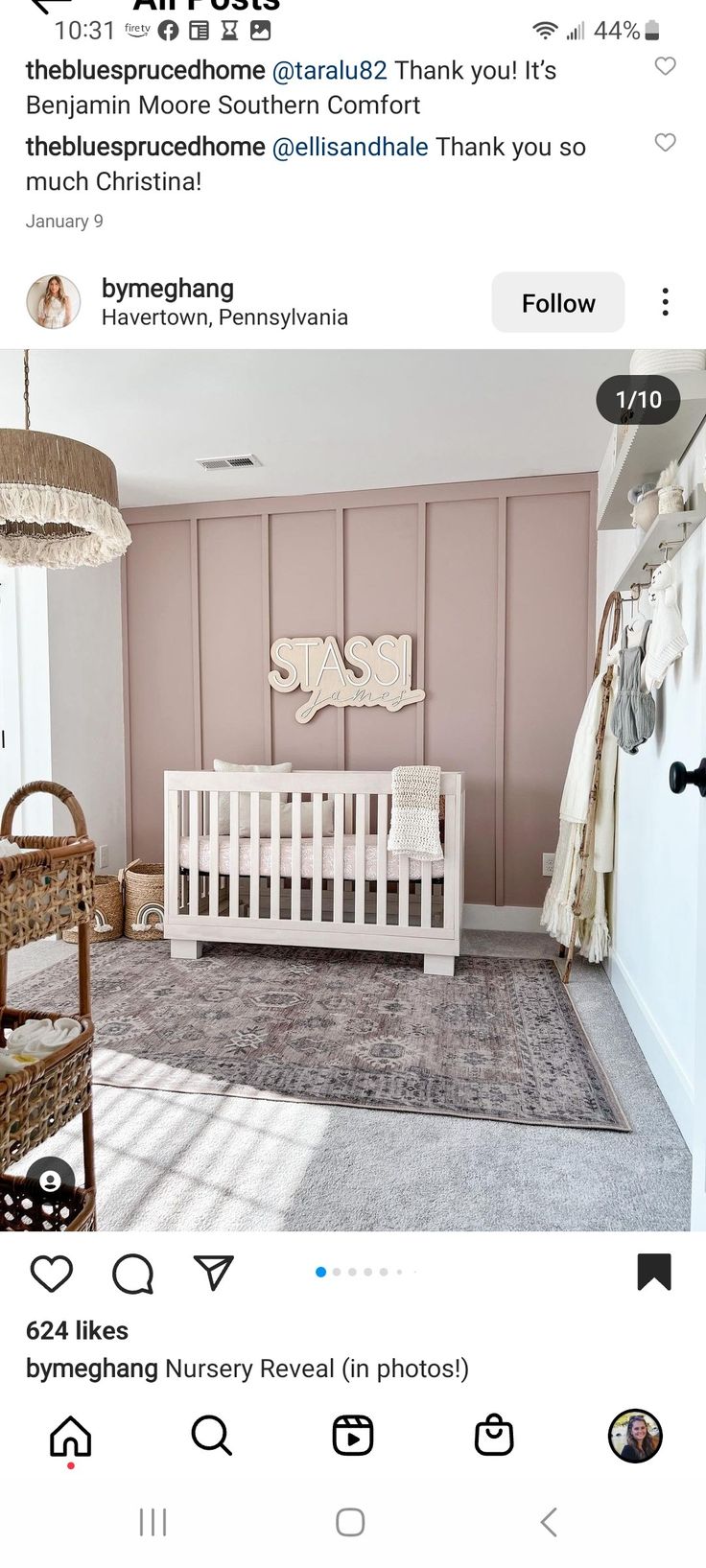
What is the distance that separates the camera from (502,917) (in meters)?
3.72

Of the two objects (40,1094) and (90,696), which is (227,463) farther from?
(40,1094)

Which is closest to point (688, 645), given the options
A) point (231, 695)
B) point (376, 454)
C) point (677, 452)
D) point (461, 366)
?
point (677, 452)

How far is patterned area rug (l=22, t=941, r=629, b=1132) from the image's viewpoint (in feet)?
6.38

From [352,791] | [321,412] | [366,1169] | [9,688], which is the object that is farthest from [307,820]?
[366,1169]

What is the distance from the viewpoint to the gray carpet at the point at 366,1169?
4.62ft

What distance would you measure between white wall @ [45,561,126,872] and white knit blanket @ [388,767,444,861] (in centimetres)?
172
